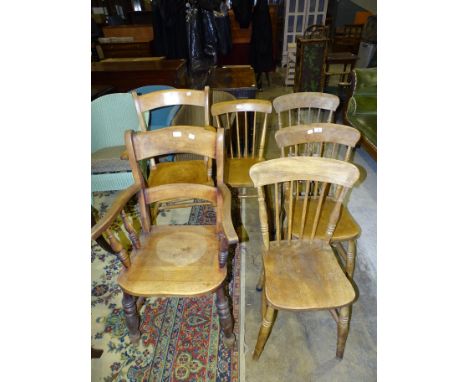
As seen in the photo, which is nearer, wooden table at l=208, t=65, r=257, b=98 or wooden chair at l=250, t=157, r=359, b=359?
wooden chair at l=250, t=157, r=359, b=359

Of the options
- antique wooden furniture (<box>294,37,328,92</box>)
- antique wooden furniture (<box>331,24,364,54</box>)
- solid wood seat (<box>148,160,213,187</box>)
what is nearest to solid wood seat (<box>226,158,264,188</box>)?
solid wood seat (<box>148,160,213,187</box>)

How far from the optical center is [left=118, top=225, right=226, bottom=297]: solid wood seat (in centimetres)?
108

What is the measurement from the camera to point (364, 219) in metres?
2.18

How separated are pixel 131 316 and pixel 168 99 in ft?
4.59

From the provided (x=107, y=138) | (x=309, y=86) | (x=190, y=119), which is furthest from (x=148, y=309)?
(x=309, y=86)

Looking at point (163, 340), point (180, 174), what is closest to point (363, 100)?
point (180, 174)

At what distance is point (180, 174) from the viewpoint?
1803 mm

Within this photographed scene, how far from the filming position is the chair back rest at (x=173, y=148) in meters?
1.21

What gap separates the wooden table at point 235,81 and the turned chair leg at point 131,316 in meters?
1.93

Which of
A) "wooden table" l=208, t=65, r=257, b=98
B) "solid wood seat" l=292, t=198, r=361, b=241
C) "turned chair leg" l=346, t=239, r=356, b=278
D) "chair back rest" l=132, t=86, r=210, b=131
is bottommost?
"turned chair leg" l=346, t=239, r=356, b=278

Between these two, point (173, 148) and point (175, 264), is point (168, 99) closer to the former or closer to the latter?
point (173, 148)

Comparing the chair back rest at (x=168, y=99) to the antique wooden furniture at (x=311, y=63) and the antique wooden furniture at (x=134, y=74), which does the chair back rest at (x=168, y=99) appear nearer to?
the antique wooden furniture at (x=134, y=74)

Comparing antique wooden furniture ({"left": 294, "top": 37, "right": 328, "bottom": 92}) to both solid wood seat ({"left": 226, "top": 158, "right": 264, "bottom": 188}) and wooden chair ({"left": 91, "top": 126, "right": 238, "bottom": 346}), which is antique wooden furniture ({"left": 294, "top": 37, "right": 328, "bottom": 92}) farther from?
wooden chair ({"left": 91, "top": 126, "right": 238, "bottom": 346})

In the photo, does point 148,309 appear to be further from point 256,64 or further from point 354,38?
point 354,38
